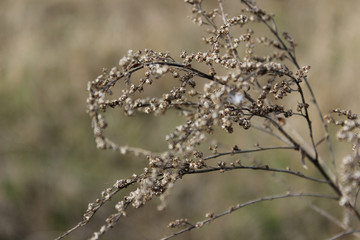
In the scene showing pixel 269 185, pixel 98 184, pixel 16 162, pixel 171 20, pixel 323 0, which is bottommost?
pixel 269 185

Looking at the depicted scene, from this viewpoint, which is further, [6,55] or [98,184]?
[6,55]

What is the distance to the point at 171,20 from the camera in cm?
620

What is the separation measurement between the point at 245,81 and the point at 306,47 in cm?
426

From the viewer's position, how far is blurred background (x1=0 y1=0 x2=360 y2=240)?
399 cm

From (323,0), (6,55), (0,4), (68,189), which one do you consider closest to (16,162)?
(68,189)

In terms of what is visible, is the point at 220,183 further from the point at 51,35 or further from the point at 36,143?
the point at 51,35

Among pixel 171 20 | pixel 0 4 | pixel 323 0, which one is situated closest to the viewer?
pixel 323 0

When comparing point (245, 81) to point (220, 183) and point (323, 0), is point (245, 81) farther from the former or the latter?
point (323, 0)

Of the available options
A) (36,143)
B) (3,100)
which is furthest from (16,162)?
(3,100)

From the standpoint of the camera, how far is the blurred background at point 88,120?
13.1ft

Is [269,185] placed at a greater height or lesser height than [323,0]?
lesser

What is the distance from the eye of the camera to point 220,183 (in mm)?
4285

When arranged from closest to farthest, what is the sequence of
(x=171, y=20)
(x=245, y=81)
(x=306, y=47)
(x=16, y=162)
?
1. (x=245, y=81)
2. (x=16, y=162)
3. (x=306, y=47)
4. (x=171, y=20)

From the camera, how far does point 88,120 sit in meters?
4.94
